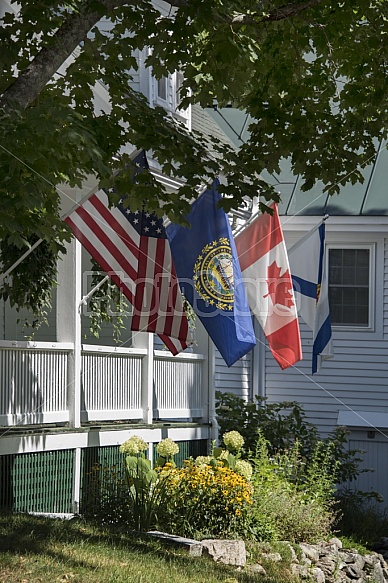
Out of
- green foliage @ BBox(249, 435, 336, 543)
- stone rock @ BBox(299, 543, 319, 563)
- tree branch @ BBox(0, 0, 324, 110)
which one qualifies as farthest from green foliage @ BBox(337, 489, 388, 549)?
tree branch @ BBox(0, 0, 324, 110)

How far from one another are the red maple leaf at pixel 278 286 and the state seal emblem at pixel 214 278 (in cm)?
214

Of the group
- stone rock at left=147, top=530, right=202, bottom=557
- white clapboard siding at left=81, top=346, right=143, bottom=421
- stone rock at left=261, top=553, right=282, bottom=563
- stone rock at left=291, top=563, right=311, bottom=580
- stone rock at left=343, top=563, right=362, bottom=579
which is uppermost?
white clapboard siding at left=81, top=346, right=143, bottom=421

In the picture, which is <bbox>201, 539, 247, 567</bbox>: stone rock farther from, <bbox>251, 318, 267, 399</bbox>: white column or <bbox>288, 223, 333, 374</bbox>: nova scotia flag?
<bbox>251, 318, 267, 399</bbox>: white column

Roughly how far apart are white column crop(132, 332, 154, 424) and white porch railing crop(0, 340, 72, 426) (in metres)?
2.02

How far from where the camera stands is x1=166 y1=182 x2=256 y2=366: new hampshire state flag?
39.6 ft

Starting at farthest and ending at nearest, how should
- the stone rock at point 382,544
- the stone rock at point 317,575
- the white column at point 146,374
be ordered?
the stone rock at point 382,544 → the white column at point 146,374 → the stone rock at point 317,575

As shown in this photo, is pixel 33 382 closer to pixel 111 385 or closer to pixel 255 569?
pixel 111 385

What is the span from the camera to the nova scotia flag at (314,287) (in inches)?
616

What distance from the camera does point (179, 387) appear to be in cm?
1546

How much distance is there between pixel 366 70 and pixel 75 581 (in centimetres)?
624

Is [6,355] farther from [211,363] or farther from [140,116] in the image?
[211,363]

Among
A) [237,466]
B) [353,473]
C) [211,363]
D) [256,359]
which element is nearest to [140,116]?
[237,466]

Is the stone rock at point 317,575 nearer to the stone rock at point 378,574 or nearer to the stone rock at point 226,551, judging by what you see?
the stone rock at point 226,551

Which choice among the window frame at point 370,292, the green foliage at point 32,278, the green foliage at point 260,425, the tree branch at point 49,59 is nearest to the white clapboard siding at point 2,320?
the green foliage at point 32,278
